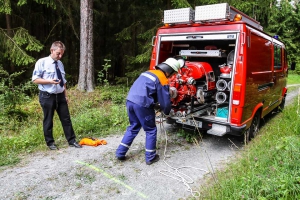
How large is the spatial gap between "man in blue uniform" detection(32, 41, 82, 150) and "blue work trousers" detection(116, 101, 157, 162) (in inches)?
54.5

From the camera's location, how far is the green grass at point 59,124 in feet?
14.8

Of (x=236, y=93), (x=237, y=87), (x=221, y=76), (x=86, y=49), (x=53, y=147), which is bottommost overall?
(x=53, y=147)

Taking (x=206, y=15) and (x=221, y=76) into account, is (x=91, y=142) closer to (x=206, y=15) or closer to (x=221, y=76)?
(x=221, y=76)

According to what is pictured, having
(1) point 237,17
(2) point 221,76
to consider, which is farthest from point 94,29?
(1) point 237,17

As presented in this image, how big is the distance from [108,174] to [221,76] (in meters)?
2.83

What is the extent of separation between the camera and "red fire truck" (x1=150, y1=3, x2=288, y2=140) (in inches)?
165

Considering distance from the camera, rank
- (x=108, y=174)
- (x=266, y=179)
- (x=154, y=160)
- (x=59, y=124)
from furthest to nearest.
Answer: (x=59, y=124)
(x=154, y=160)
(x=108, y=174)
(x=266, y=179)

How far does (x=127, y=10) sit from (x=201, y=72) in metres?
9.78

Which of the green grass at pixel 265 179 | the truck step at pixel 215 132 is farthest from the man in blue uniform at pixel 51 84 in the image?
the green grass at pixel 265 179

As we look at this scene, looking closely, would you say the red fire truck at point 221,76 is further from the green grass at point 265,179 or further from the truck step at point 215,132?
the green grass at point 265,179

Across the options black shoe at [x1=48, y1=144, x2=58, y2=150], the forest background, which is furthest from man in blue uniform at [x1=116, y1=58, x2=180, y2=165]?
the forest background

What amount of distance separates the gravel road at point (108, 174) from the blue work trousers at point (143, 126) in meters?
0.22

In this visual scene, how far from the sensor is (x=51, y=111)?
4340 mm

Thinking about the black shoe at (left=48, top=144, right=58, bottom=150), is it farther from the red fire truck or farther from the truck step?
the truck step
